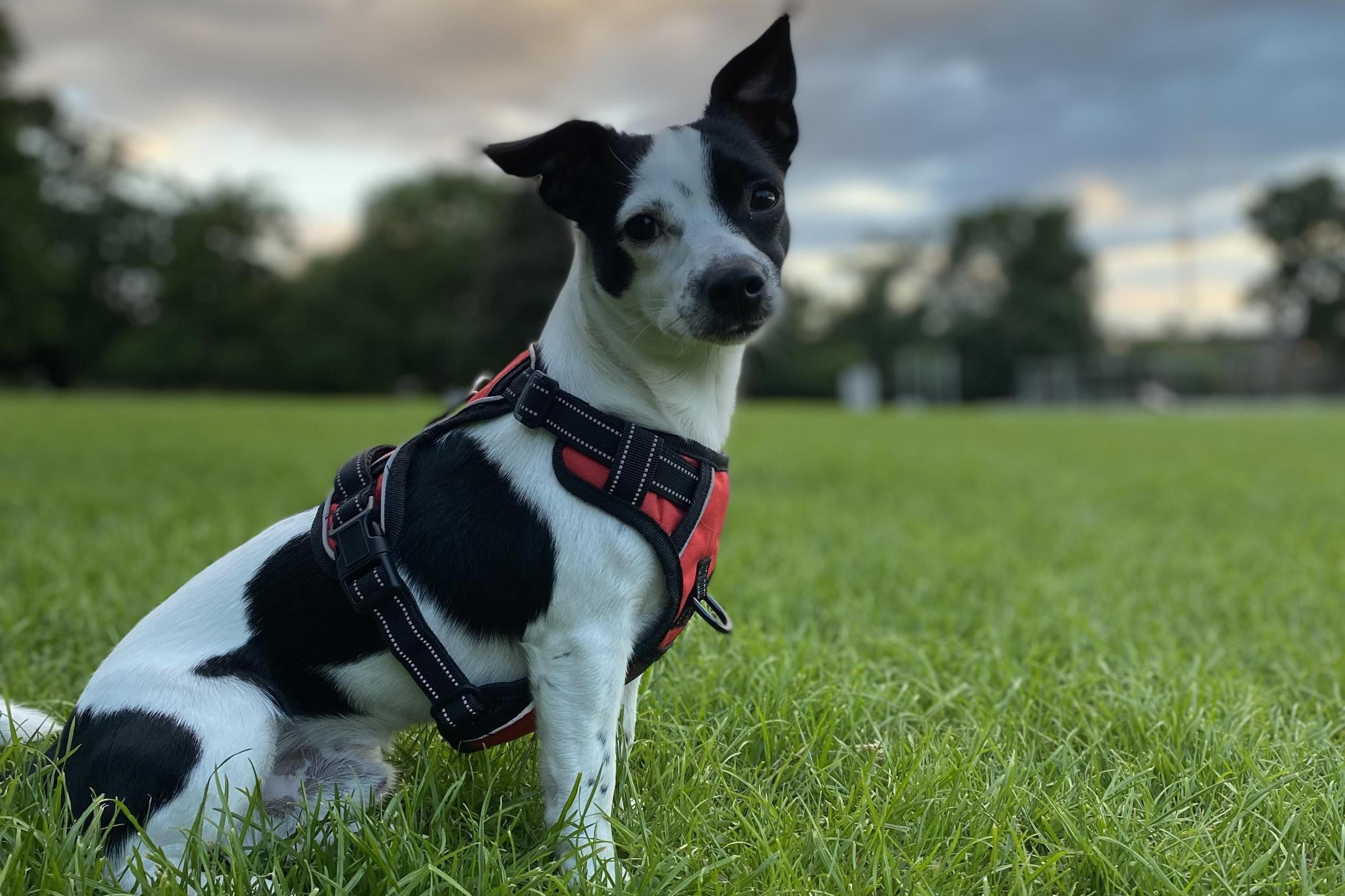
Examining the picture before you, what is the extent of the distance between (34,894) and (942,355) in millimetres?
58921

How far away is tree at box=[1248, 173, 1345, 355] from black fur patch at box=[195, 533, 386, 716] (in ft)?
231

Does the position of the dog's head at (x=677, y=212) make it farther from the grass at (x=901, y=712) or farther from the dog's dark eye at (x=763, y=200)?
the grass at (x=901, y=712)

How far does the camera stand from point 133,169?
48344 mm

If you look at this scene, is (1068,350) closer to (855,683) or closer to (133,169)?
(133,169)

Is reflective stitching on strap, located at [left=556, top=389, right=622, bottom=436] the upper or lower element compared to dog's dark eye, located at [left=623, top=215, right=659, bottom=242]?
lower

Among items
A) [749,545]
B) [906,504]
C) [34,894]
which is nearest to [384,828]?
[34,894]

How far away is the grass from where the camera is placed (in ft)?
5.74

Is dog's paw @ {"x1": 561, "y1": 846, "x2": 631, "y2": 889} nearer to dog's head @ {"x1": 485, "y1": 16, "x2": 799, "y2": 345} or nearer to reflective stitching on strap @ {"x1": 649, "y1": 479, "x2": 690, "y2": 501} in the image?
reflective stitching on strap @ {"x1": 649, "y1": 479, "x2": 690, "y2": 501}

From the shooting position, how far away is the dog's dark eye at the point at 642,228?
190 cm

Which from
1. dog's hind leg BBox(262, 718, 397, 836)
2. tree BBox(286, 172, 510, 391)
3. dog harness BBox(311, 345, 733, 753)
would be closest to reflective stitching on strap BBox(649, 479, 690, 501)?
dog harness BBox(311, 345, 733, 753)

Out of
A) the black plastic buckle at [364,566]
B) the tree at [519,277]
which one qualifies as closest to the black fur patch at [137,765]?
the black plastic buckle at [364,566]

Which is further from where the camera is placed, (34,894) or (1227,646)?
(1227,646)

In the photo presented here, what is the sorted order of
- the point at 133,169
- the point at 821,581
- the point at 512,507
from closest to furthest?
the point at 512,507 → the point at 821,581 → the point at 133,169

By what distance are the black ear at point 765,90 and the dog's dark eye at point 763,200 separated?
0.52 ft
